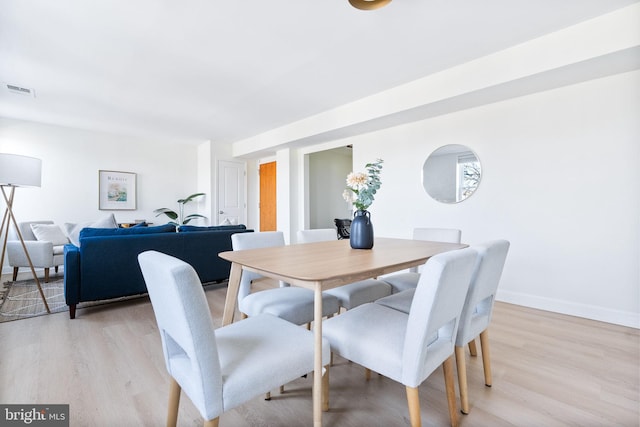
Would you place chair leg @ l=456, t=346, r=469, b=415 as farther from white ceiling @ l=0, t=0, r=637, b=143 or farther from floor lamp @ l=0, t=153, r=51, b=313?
floor lamp @ l=0, t=153, r=51, b=313

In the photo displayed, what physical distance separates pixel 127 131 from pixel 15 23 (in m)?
3.29

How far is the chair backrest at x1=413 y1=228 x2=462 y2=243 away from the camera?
240 cm

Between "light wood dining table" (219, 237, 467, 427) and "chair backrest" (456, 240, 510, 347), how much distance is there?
0.27 metres

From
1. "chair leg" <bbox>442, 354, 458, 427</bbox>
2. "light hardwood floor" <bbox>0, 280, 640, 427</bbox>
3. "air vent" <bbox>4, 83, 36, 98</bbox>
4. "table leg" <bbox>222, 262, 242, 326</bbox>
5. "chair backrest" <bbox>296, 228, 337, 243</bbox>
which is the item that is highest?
"air vent" <bbox>4, 83, 36, 98</bbox>

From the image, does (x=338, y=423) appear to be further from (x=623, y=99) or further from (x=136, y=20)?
(x=623, y=99)


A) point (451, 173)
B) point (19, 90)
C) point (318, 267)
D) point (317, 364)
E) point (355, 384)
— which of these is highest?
point (19, 90)

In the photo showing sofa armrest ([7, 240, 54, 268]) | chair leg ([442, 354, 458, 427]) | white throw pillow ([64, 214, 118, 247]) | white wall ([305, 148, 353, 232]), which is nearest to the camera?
chair leg ([442, 354, 458, 427])

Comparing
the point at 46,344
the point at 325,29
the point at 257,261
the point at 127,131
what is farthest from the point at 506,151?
the point at 127,131

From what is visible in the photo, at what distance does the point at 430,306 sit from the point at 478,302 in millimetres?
607

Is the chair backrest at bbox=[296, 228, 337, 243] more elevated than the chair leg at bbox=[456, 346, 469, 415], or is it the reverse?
the chair backrest at bbox=[296, 228, 337, 243]

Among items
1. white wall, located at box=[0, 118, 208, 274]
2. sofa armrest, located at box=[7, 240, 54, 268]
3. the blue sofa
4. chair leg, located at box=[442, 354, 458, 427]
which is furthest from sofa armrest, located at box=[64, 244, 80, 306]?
white wall, located at box=[0, 118, 208, 274]

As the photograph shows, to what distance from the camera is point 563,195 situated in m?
2.77

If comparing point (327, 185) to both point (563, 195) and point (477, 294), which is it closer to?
point (563, 195)

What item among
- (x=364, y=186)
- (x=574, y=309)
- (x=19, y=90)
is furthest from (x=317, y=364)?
(x=19, y=90)
